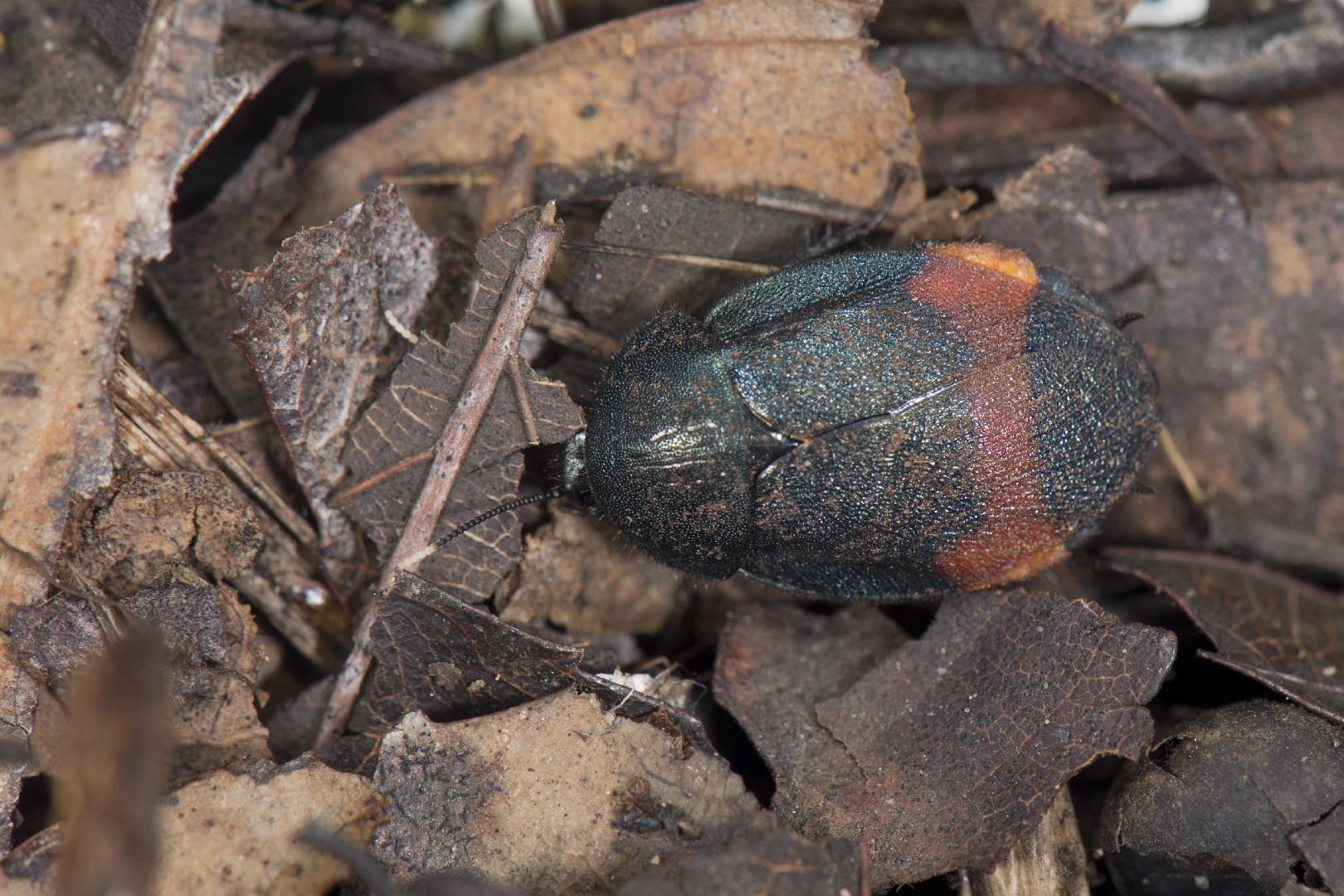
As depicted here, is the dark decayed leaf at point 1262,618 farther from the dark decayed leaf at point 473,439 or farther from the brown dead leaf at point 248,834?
the brown dead leaf at point 248,834

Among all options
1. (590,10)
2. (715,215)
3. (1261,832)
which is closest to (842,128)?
(715,215)

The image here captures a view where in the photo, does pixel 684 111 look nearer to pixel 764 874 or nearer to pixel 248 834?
pixel 764 874

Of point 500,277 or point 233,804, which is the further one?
point 500,277

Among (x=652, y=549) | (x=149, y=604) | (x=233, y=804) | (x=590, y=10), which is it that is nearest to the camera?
(x=233, y=804)

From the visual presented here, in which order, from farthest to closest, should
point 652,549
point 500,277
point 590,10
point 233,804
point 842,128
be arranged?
point 590,10
point 842,128
point 652,549
point 500,277
point 233,804

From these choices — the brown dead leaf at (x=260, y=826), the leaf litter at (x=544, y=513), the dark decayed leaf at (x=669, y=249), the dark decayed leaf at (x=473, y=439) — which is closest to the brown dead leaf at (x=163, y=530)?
the leaf litter at (x=544, y=513)

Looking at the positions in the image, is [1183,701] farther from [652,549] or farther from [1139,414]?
[652,549]

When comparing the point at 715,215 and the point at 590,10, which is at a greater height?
the point at 590,10
